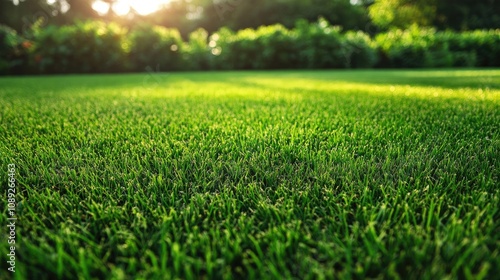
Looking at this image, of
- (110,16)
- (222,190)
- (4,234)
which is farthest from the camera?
(110,16)

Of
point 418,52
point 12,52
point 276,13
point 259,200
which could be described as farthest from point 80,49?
point 276,13

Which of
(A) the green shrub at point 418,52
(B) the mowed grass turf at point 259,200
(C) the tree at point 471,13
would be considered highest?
(C) the tree at point 471,13

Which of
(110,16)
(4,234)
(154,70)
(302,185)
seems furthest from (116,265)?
(110,16)

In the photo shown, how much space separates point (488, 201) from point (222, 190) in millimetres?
824

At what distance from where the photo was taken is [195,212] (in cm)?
96

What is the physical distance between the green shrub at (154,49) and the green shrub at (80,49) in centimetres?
45

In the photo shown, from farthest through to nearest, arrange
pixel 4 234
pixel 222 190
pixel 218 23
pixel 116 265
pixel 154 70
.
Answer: pixel 218 23, pixel 154 70, pixel 222 190, pixel 4 234, pixel 116 265

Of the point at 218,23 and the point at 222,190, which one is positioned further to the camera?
the point at 218,23

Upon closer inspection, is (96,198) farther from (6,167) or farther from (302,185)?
(302,185)

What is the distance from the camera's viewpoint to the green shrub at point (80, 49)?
37.0 ft

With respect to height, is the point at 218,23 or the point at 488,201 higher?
the point at 218,23

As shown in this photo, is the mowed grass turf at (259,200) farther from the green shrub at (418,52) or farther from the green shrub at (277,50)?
the green shrub at (418,52)

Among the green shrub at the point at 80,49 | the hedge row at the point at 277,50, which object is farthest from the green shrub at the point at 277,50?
the green shrub at the point at 80,49

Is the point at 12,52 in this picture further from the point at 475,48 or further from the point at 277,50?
the point at 475,48
